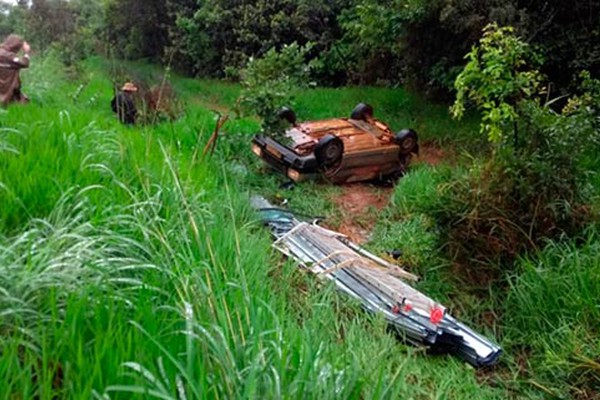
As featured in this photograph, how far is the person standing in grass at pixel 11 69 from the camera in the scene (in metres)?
5.80

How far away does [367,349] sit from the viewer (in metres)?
2.49

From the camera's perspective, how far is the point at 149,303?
6.52ft

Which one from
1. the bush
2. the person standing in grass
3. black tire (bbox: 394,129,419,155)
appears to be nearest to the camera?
the bush

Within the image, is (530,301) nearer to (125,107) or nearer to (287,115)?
(287,115)

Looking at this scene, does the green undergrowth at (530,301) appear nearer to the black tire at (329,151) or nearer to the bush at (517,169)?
the bush at (517,169)

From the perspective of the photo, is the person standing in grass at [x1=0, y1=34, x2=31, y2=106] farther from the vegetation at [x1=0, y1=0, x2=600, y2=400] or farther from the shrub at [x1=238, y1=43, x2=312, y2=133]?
the shrub at [x1=238, y1=43, x2=312, y2=133]

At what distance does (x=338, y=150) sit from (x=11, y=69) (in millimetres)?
3655

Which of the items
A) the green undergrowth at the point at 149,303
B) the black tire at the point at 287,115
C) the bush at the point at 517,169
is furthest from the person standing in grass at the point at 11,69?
the bush at the point at 517,169

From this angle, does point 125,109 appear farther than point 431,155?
No

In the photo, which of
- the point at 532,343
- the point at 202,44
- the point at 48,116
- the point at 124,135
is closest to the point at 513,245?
the point at 532,343

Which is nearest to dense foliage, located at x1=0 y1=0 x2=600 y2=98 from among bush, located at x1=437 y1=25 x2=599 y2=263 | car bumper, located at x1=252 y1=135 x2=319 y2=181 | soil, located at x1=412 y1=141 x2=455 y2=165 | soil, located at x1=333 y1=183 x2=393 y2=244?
soil, located at x1=412 y1=141 x2=455 y2=165

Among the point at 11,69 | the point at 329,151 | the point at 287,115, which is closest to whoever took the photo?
the point at 11,69

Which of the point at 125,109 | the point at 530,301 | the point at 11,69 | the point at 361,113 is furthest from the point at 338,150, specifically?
the point at 11,69

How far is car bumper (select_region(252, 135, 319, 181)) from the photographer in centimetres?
659
